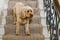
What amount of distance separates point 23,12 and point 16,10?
0.18 m

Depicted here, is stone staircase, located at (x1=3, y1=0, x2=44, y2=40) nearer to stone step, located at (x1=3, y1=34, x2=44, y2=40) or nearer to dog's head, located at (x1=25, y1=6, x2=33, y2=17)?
stone step, located at (x1=3, y1=34, x2=44, y2=40)

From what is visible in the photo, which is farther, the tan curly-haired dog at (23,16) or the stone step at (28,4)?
the stone step at (28,4)

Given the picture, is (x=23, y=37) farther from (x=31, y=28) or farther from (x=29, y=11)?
(x=29, y=11)

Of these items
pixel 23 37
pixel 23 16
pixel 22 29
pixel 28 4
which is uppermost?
pixel 28 4

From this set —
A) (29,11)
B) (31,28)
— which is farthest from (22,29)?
(29,11)

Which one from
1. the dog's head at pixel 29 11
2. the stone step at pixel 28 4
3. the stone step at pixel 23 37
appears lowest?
the stone step at pixel 23 37

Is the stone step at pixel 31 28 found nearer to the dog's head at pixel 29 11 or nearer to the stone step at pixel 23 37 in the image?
the stone step at pixel 23 37

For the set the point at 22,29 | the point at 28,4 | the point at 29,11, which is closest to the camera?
the point at 29,11

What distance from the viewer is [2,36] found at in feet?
8.87

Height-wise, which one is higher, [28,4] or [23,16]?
[28,4]

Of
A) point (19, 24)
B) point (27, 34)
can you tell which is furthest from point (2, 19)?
point (27, 34)

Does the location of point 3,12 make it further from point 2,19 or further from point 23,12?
point 23,12

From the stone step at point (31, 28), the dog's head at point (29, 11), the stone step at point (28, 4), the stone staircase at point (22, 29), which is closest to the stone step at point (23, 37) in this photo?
the stone staircase at point (22, 29)

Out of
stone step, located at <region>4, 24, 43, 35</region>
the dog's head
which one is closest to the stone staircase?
stone step, located at <region>4, 24, 43, 35</region>
